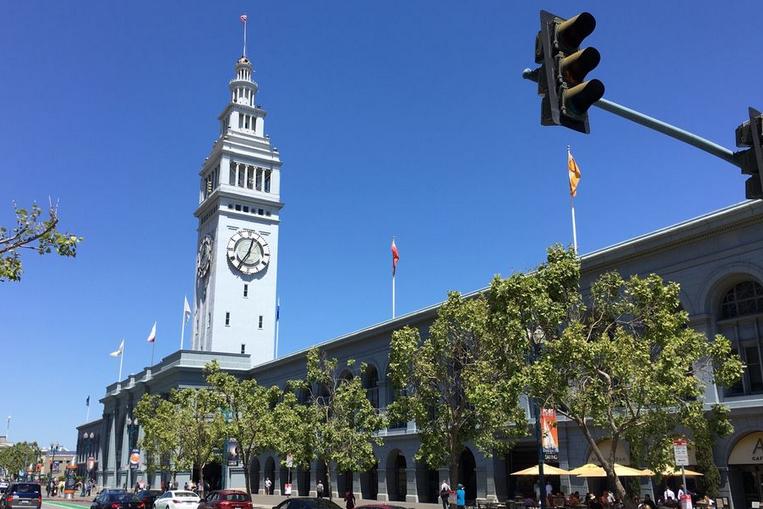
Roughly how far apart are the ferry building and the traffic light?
24.9 metres

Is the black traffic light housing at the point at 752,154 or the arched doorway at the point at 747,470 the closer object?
the black traffic light housing at the point at 752,154

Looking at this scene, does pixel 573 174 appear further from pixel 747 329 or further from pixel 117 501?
pixel 117 501

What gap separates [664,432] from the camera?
22.0 m

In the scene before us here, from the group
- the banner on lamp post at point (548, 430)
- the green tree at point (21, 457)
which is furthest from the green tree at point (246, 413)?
the green tree at point (21, 457)

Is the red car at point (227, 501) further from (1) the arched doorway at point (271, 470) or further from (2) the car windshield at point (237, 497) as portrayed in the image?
(1) the arched doorway at point (271, 470)

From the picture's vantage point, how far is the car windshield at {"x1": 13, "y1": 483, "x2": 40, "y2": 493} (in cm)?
4050

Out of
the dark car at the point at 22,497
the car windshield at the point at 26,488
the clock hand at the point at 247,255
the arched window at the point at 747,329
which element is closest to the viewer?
the arched window at the point at 747,329

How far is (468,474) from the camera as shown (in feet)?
154

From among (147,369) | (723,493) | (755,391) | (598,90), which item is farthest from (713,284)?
(147,369)

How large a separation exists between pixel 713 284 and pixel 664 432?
11.4 metres

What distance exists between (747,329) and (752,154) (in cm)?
2428

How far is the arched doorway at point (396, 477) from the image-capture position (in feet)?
168

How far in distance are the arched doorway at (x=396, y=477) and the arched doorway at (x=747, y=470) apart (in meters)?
26.0

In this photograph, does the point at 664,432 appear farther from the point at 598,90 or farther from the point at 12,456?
the point at 12,456
